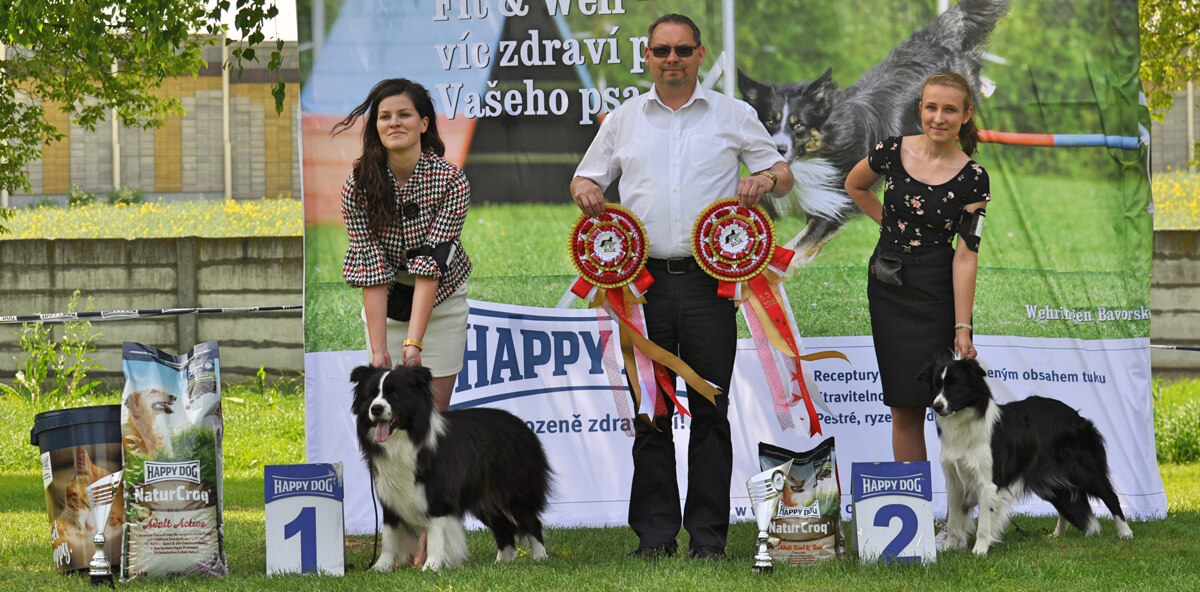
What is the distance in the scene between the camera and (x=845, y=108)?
4.95 metres

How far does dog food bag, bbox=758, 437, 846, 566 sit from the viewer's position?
3682 mm

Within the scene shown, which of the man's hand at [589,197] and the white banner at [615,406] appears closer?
the man's hand at [589,197]

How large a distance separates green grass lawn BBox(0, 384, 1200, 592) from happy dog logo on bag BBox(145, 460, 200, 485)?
300 mm

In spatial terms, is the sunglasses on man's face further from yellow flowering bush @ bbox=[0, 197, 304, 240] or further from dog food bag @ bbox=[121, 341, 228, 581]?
yellow flowering bush @ bbox=[0, 197, 304, 240]

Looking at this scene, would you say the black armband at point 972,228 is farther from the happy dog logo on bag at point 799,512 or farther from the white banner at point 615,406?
the white banner at point 615,406

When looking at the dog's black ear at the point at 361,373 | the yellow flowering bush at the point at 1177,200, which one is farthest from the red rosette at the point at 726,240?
the yellow flowering bush at the point at 1177,200

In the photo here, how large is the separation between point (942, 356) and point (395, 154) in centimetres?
191

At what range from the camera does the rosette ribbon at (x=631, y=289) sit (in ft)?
12.6

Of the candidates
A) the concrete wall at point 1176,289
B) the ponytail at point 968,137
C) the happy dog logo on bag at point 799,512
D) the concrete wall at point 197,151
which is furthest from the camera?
the concrete wall at point 197,151

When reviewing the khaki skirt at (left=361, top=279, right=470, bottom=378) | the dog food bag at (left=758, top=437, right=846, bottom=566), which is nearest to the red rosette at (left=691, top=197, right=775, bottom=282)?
the dog food bag at (left=758, top=437, right=846, bottom=566)

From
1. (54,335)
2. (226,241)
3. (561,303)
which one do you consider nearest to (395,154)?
(561,303)

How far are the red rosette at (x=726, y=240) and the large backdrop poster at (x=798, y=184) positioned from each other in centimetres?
125

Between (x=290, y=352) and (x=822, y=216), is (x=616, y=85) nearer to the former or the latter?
(x=822, y=216)

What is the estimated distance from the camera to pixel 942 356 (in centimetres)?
391
